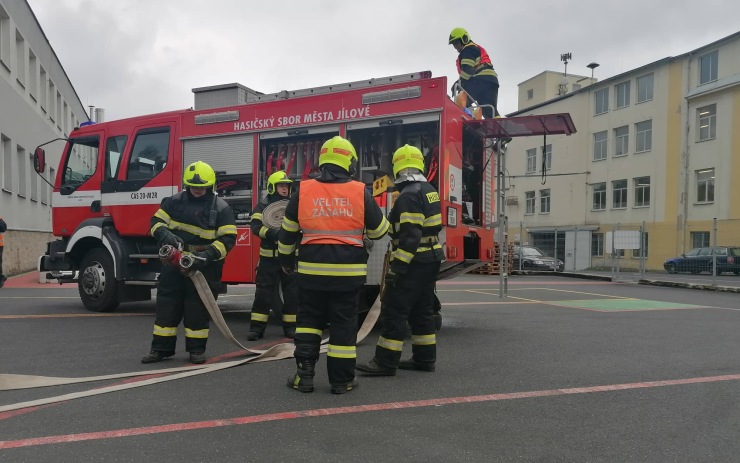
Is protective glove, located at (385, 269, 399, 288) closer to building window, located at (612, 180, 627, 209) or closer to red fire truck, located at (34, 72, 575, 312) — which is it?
red fire truck, located at (34, 72, 575, 312)

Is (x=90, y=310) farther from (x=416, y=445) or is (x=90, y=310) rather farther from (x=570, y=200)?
(x=570, y=200)

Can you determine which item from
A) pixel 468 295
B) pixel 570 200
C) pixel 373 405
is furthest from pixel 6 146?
pixel 570 200

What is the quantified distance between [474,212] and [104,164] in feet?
17.8

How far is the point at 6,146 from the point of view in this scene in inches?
659

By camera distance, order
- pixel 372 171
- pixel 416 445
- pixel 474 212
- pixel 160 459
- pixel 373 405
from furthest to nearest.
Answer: pixel 474 212
pixel 372 171
pixel 373 405
pixel 416 445
pixel 160 459

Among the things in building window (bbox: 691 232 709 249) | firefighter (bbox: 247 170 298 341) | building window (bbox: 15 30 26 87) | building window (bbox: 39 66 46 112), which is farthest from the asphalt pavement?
building window (bbox: 691 232 709 249)

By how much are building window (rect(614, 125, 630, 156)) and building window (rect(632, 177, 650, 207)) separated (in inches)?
73.4

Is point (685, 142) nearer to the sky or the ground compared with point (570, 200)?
nearer to the sky

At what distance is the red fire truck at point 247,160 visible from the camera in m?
6.42

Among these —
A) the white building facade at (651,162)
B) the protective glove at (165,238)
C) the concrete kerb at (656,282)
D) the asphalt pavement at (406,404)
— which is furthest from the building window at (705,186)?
the protective glove at (165,238)

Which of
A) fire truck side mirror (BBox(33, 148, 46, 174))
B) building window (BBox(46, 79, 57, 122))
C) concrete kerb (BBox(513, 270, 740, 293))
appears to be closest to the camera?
fire truck side mirror (BBox(33, 148, 46, 174))

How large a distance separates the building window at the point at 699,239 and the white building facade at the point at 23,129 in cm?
2733

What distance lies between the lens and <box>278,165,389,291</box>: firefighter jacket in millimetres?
4023

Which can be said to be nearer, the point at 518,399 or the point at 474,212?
the point at 518,399
